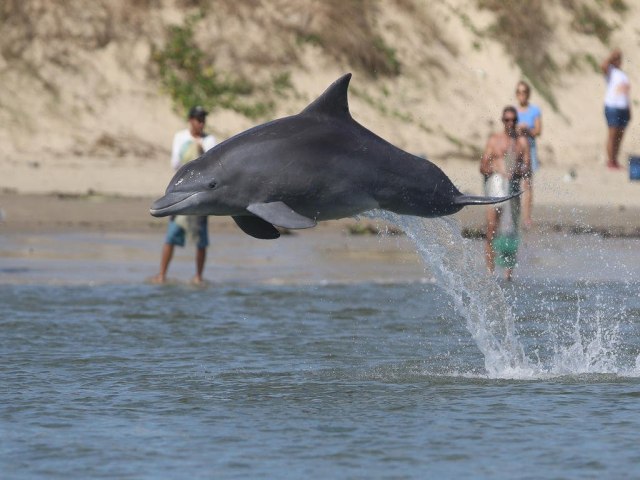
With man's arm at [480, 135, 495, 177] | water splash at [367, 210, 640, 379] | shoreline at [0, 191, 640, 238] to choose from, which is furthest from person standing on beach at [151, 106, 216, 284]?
shoreline at [0, 191, 640, 238]

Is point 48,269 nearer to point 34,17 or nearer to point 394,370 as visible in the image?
point 394,370

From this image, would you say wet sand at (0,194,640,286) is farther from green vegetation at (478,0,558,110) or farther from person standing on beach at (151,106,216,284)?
green vegetation at (478,0,558,110)

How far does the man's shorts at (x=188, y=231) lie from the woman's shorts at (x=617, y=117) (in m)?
10.4

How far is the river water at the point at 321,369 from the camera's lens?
9.02 metres

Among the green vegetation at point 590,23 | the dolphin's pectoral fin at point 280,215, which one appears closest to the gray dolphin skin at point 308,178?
the dolphin's pectoral fin at point 280,215

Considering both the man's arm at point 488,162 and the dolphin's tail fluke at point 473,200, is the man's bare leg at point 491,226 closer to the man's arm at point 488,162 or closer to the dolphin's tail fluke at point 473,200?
the man's arm at point 488,162

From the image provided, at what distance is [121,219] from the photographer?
21.3 metres

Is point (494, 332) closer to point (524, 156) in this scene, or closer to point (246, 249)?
point (524, 156)

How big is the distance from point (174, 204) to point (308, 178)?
2.62 ft

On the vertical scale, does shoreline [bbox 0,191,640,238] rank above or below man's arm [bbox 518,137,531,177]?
below

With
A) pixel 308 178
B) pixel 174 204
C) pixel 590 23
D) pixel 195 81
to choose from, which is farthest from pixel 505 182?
pixel 590 23

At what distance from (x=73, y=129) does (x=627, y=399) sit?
15.7 meters

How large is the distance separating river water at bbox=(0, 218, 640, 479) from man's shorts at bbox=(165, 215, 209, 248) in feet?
1.58

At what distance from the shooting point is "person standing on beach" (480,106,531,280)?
17.0 metres
